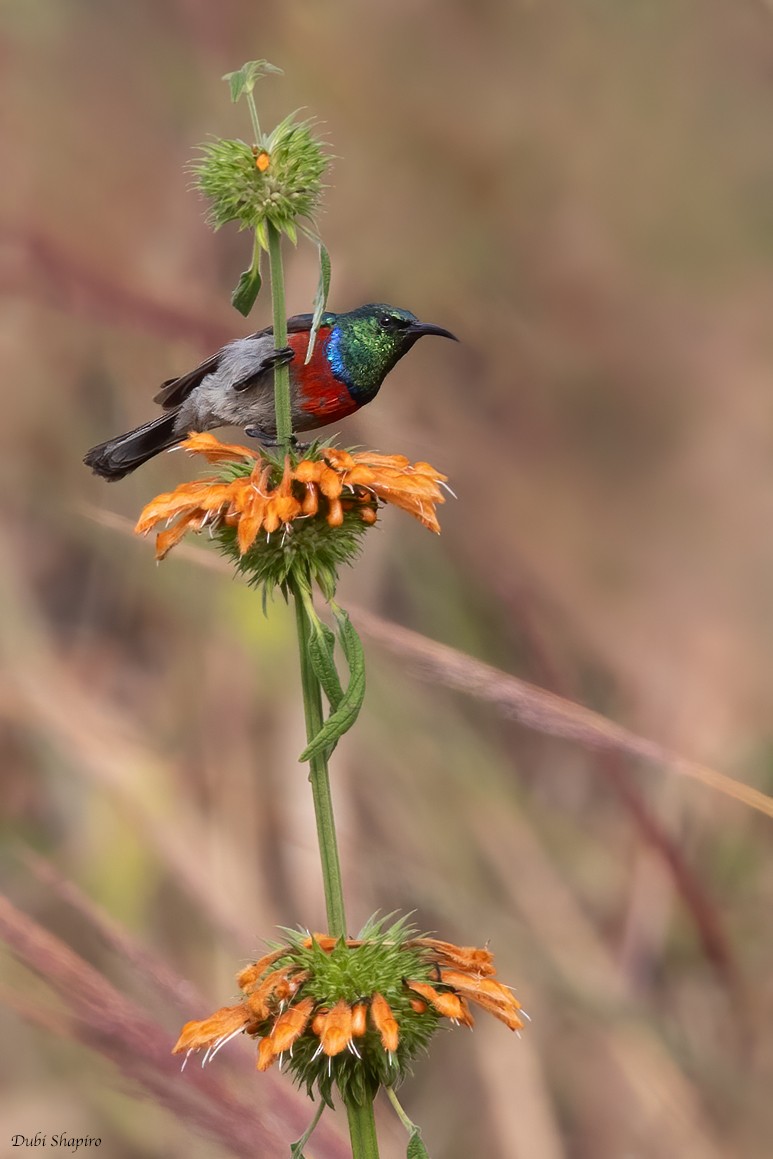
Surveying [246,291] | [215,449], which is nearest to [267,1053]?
[215,449]

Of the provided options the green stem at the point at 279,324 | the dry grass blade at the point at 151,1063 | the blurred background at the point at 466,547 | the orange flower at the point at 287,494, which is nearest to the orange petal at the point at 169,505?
the orange flower at the point at 287,494

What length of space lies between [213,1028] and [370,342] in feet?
3.05

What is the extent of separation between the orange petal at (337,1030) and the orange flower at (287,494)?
0.43 metres

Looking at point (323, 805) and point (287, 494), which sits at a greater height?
point (287, 494)

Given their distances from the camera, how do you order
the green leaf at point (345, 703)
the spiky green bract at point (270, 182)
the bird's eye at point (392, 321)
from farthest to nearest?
the bird's eye at point (392, 321) < the spiky green bract at point (270, 182) < the green leaf at point (345, 703)

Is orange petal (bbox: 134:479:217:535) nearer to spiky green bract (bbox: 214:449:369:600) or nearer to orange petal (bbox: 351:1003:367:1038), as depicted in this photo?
spiky green bract (bbox: 214:449:369:600)

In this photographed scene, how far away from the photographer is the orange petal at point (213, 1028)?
121 cm

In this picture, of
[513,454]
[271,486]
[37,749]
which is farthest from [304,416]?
[37,749]

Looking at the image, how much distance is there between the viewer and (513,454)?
3.14m

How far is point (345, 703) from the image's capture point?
112 centimetres

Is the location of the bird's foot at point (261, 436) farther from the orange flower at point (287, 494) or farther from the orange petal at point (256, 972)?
the orange petal at point (256, 972)

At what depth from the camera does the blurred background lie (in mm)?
2881

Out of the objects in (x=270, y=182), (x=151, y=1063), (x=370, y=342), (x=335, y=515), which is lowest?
(x=151, y=1063)

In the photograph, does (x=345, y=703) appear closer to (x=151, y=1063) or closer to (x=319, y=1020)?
(x=319, y=1020)
